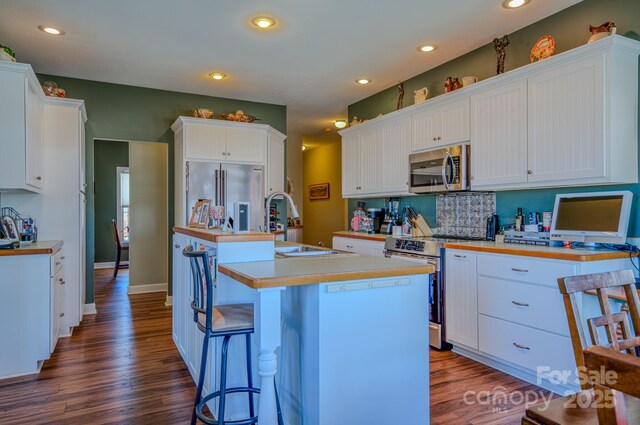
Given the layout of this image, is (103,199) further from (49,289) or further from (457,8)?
(457,8)

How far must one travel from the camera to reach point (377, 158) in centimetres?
470

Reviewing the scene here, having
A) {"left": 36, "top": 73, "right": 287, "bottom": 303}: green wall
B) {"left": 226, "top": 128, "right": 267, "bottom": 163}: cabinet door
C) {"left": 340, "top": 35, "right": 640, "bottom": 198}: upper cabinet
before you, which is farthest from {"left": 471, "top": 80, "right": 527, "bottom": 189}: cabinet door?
{"left": 36, "top": 73, "right": 287, "bottom": 303}: green wall

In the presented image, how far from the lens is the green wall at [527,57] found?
105 inches

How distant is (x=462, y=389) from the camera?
104 inches

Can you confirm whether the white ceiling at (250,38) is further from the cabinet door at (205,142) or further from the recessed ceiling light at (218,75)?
the cabinet door at (205,142)

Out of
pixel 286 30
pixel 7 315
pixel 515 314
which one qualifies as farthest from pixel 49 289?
pixel 515 314

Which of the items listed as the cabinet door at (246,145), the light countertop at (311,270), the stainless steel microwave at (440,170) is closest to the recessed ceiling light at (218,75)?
the cabinet door at (246,145)

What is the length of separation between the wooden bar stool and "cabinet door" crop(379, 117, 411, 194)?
8.72 feet

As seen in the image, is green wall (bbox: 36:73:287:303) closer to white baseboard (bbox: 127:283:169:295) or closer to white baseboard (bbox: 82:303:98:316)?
white baseboard (bbox: 82:303:98:316)

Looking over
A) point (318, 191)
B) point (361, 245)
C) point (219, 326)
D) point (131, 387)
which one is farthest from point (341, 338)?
point (318, 191)

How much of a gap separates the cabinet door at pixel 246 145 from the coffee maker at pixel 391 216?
1670mm

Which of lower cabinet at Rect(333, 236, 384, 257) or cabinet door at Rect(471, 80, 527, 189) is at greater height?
cabinet door at Rect(471, 80, 527, 189)

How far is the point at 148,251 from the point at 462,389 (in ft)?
15.9

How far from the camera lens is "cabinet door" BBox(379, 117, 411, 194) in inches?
167
